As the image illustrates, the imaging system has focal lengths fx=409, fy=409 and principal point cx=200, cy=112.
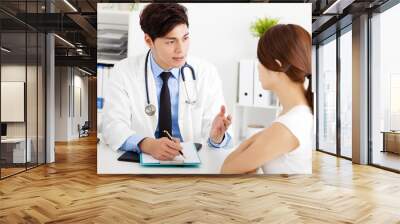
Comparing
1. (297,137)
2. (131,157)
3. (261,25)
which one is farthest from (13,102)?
(297,137)

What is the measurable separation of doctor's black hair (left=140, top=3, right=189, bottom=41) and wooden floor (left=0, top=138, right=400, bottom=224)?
2.27m

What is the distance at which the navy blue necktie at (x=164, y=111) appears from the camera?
20.1ft

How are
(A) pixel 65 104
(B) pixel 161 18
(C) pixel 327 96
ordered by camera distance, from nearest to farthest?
(B) pixel 161 18 → (C) pixel 327 96 → (A) pixel 65 104

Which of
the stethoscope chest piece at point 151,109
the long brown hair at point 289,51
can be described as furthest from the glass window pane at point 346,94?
the stethoscope chest piece at point 151,109

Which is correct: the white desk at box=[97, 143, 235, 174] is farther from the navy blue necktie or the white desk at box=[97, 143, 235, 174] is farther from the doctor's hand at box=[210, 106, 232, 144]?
the navy blue necktie

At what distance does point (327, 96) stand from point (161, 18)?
5690 mm

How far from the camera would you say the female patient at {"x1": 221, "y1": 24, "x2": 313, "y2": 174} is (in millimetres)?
5988

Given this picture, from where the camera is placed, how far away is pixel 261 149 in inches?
238

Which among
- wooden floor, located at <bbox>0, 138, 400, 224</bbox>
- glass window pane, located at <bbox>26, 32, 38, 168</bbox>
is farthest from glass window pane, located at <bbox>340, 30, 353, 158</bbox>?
glass window pane, located at <bbox>26, 32, 38, 168</bbox>

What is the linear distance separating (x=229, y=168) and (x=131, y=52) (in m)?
2.29

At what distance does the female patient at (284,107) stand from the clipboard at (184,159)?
18.2 inches

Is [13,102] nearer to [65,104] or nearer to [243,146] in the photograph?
[243,146]

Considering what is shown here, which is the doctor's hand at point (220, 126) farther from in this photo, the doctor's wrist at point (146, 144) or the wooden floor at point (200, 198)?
the doctor's wrist at point (146, 144)

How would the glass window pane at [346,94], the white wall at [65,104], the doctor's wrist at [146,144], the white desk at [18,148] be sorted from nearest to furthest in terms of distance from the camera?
the doctor's wrist at [146,144], the white desk at [18,148], the glass window pane at [346,94], the white wall at [65,104]
